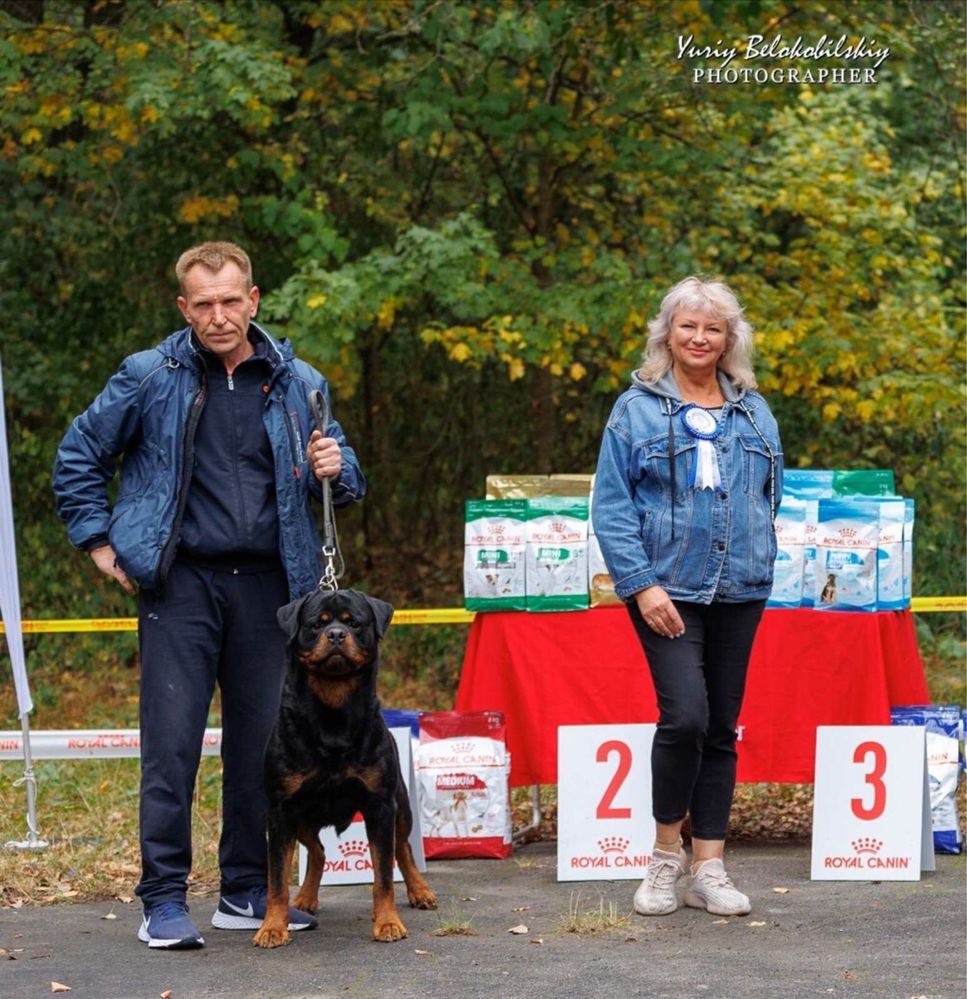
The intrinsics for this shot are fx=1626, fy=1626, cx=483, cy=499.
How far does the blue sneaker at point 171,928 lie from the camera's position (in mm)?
4406

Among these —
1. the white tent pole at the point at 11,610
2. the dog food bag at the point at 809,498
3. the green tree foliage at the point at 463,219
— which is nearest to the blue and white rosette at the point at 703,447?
the dog food bag at the point at 809,498

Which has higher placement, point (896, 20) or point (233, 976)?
point (896, 20)

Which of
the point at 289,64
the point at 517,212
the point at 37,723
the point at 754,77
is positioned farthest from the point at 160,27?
the point at 37,723

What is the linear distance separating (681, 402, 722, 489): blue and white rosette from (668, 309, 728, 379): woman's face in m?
0.14

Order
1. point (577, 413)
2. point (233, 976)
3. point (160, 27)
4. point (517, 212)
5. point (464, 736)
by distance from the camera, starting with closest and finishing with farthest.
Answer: point (233, 976) < point (464, 736) < point (160, 27) < point (517, 212) < point (577, 413)

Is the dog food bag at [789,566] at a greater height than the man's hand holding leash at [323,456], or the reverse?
the man's hand holding leash at [323,456]

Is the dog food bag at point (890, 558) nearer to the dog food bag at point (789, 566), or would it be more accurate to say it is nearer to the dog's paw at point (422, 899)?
the dog food bag at point (789, 566)

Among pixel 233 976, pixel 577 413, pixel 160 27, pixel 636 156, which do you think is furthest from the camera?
pixel 577 413

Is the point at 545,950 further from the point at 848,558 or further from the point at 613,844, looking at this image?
the point at 848,558

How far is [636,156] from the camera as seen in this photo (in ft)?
30.6

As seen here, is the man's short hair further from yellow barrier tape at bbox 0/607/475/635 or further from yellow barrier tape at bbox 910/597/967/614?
yellow barrier tape at bbox 910/597/967/614

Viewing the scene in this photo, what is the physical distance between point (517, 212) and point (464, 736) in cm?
512

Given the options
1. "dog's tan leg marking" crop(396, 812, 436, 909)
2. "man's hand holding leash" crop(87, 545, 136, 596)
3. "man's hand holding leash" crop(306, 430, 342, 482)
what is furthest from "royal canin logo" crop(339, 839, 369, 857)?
"man's hand holding leash" crop(306, 430, 342, 482)

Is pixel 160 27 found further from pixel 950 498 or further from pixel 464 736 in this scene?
pixel 950 498
